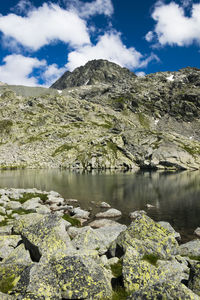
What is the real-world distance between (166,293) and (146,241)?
24.4 feet

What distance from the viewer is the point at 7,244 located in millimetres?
15445

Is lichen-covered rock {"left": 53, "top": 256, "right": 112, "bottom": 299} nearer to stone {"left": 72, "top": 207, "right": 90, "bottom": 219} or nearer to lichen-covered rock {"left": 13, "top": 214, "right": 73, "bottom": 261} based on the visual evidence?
lichen-covered rock {"left": 13, "top": 214, "right": 73, "bottom": 261}

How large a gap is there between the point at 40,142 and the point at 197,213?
568 ft

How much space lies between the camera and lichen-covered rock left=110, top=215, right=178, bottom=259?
45.5 ft

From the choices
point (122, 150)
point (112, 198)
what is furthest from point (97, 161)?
point (112, 198)

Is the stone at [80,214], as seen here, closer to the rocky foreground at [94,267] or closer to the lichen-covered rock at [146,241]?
the rocky foreground at [94,267]

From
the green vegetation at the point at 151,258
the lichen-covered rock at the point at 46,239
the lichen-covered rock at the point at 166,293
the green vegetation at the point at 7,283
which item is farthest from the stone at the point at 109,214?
the lichen-covered rock at the point at 166,293

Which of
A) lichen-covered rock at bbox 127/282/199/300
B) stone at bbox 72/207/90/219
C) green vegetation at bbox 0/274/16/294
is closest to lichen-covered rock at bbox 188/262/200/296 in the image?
lichen-covered rock at bbox 127/282/199/300

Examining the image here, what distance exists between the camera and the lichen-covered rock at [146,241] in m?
13.9

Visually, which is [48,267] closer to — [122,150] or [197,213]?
[197,213]

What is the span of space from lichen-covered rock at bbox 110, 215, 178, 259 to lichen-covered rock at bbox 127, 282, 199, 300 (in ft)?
19.2

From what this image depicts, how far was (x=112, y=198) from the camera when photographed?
49438mm

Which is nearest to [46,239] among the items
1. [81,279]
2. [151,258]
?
[81,279]

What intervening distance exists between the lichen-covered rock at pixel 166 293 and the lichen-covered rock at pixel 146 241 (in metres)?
5.87
